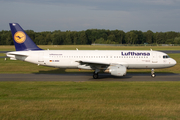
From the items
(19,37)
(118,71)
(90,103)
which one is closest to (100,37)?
(19,37)

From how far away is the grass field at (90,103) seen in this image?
11783mm

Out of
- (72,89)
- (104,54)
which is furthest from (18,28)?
(72,89)

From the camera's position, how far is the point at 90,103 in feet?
46.8

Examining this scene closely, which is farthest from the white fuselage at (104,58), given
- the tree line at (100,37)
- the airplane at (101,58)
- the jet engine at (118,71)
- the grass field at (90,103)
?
the tree line at (100,37)

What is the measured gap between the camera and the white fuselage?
27.5 meters

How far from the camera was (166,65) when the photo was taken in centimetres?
2769

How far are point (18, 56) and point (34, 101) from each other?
15.0 meters

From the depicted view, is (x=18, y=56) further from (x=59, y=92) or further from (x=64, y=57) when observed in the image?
(x=59, y=92)

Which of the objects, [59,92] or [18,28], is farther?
[18,28]

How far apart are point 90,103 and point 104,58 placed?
1395cm

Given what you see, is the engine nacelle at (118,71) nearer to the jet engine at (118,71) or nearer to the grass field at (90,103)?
the jet engine at (118,71)

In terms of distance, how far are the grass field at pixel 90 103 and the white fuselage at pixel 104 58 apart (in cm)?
852

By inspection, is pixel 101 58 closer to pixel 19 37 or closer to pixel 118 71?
pixel 118 71

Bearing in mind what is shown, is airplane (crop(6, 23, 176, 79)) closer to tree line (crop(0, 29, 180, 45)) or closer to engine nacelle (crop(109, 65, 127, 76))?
engine nacelle (crop(109, 65, 127, 76))
